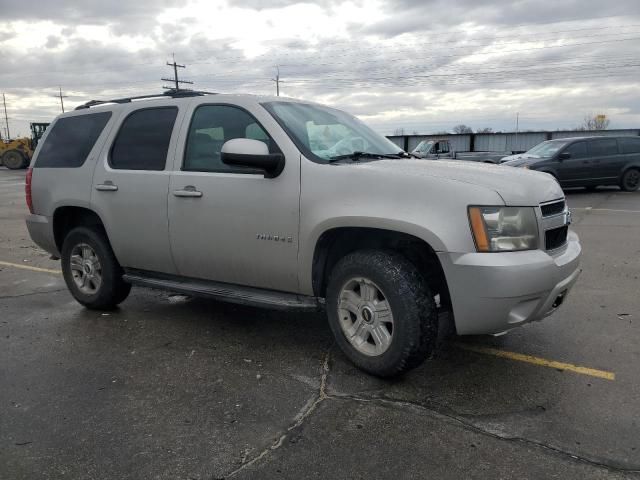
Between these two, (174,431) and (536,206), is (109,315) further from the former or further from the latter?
(536,206)

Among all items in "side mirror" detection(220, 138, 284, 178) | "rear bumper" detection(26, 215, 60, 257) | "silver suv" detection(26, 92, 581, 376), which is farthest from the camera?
"rear bumper" detection(26, 215, 60, 257)

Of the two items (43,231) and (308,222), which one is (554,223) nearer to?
(308,222)

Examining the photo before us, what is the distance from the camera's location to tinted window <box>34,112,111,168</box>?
5137 millimetres

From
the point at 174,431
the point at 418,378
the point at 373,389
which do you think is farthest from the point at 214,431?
the point at 418,378

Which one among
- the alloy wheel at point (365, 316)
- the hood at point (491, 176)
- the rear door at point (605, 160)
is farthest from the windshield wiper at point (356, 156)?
the rear door at point (605, 160)

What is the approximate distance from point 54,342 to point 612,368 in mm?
4260

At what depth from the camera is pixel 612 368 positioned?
3.79 meters

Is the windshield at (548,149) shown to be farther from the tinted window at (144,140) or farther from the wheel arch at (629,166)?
the tinted window at (144,140)

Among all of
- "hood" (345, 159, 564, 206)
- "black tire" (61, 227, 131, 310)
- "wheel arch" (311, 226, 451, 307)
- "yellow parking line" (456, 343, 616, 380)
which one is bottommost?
"yellow parking line" (456, 343, 616, 380)

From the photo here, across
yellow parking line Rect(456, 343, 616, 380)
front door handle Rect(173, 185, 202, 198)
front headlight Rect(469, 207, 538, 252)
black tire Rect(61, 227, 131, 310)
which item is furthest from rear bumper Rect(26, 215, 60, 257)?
front headlight Rect(469, 207, 538, 252)

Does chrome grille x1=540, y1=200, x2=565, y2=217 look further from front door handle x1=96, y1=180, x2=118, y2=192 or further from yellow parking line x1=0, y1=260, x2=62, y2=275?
yellow parking line x1=0, y1=260, x2=62, y2=275

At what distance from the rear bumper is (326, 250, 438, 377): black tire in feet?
10.9

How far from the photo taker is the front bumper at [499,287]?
10.3 ft

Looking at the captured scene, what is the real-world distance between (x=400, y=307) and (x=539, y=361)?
1.31m
